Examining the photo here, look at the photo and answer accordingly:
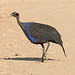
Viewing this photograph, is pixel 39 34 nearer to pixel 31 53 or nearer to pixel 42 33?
pixel 42 33

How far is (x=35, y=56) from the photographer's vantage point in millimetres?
11789

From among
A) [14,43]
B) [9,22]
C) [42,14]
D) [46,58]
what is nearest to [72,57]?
[46,58]

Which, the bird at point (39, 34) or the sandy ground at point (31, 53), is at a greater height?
the bird at point (39, 34)

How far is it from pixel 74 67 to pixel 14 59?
2.01 meters

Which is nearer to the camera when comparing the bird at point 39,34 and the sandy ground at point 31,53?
the sandy ground at point 31,53

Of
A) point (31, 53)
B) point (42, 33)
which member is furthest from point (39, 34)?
point (31, 53)

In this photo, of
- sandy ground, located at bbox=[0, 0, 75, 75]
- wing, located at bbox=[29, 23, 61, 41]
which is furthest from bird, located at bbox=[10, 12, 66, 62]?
sandy ground, located at bbox=[0, 0, 75, 75]

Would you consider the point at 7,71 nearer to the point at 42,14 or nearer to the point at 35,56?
the point at 35,56

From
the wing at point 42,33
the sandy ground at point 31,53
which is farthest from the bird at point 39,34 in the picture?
the sandy ground at point 31,53

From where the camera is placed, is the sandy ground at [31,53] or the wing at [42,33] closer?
the sandy ground at [31,53]

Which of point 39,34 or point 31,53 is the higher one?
point 39,34

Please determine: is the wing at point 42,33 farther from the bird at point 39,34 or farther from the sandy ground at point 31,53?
the sandy ground at point 31,53

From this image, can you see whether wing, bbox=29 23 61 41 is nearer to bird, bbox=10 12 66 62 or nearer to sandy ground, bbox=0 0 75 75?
bird, bbox=10 12 66 62

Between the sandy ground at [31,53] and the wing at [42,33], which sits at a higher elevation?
the wing at [42,33]
